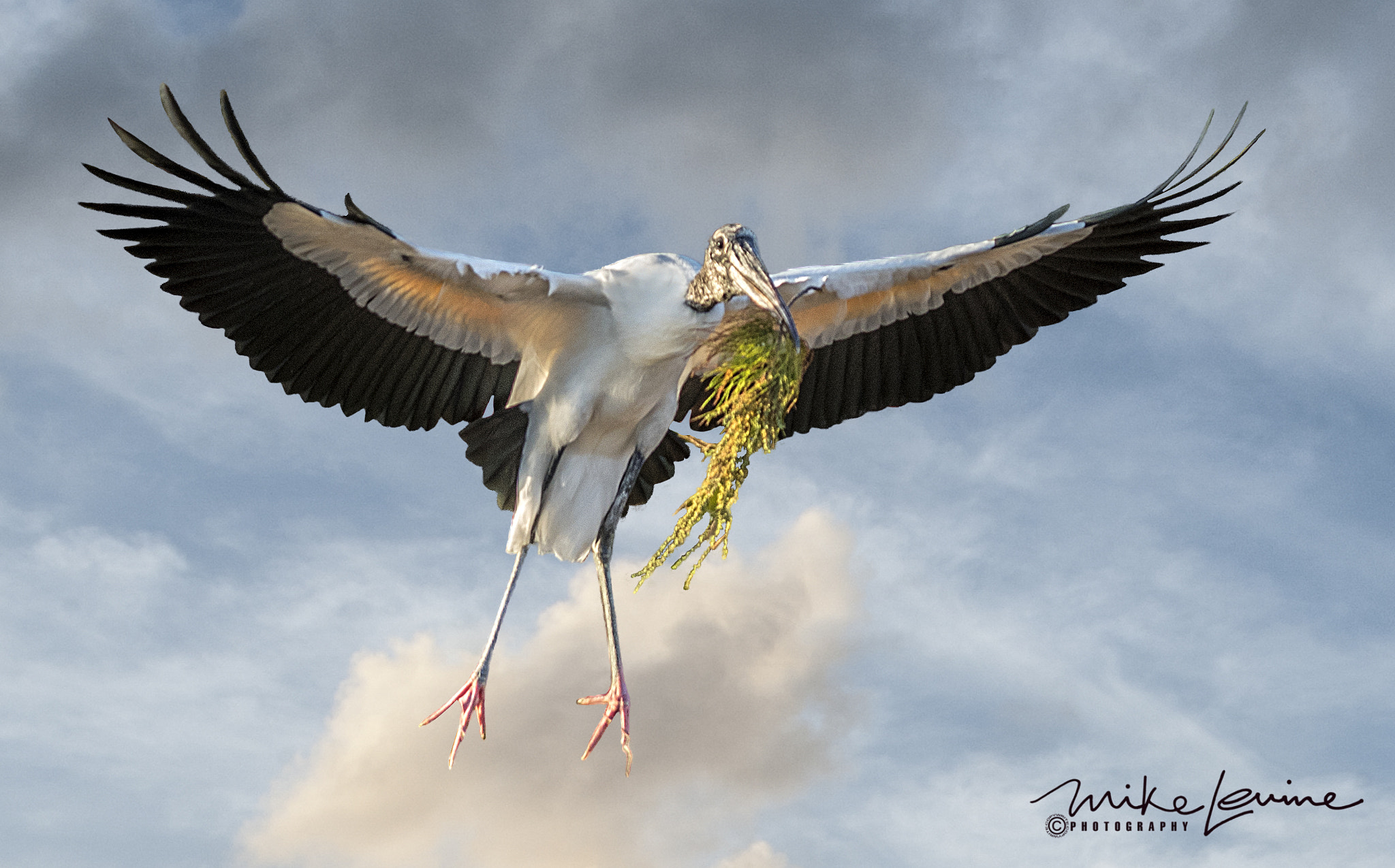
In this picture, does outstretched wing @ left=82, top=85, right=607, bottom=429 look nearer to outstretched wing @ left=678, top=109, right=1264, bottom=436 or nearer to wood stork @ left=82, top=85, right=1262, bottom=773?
wood stork @ left=82, top=85, right=1262, bottom=773

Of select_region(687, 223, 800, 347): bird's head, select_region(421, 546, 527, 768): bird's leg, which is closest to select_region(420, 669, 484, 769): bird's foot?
select_region(421, 546, 527, 768): bird's leg

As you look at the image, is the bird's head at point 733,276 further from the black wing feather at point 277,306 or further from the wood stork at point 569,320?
the black wing feather at point 277,306

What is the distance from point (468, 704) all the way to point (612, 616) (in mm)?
852

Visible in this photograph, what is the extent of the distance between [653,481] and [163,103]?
118 inches

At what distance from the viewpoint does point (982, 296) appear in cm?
769

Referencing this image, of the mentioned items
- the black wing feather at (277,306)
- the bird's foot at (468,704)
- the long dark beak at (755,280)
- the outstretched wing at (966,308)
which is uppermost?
the outstretched wing at (966,308)

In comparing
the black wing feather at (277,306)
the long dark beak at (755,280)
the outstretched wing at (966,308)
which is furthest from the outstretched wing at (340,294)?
the outstretched wing at (966,308)

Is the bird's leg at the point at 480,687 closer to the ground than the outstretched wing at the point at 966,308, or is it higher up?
closer to the ground

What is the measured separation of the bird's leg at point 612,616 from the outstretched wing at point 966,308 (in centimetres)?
61

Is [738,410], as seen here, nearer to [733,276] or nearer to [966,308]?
[733,276]

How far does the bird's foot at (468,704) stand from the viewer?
6758 mm

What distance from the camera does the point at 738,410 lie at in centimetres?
669

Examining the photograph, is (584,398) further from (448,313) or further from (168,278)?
(168,278)

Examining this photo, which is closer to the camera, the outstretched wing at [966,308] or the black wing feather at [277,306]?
the black wing feather at [277,306]
